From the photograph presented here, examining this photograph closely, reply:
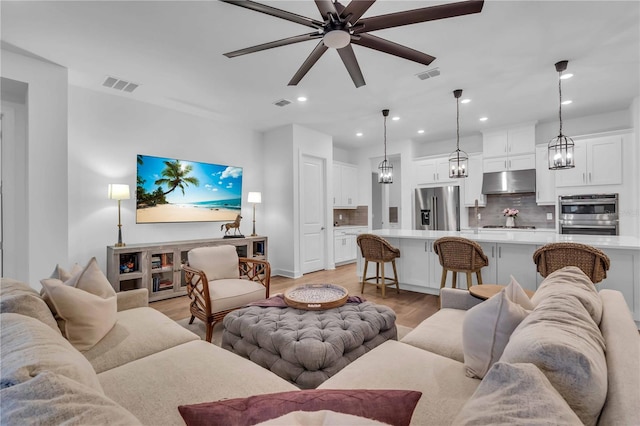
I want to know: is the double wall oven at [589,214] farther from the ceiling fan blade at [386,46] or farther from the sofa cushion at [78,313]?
the sofa cushion at [78,313]

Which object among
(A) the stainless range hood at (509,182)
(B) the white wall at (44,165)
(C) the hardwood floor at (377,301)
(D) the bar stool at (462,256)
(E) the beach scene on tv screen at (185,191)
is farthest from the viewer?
(A) the stainless range hood at (509,182)

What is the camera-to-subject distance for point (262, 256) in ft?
17.7

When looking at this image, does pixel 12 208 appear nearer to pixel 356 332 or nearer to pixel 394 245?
pixel 356 332

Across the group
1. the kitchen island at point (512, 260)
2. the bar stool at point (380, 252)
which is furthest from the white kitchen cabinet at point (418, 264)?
the bar stool at point (380, 252)

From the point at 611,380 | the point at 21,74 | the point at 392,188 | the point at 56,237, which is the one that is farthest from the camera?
the point at 392,188

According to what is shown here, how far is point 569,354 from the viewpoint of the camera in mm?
771

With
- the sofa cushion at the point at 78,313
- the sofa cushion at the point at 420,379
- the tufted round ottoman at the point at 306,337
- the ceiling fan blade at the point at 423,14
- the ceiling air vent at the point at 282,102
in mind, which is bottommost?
the tufted round ottoman at the point at 306,337

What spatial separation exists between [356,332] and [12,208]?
4056mm

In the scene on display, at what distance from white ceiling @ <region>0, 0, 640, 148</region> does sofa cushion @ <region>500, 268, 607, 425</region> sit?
96.9 inches

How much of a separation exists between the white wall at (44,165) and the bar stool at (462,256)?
4.23 meters

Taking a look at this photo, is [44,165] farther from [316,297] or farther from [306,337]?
[306,337]

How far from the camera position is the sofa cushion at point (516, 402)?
584 mm

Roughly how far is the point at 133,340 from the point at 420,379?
1.60 meters

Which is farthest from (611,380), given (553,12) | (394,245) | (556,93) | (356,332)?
(556,93)
